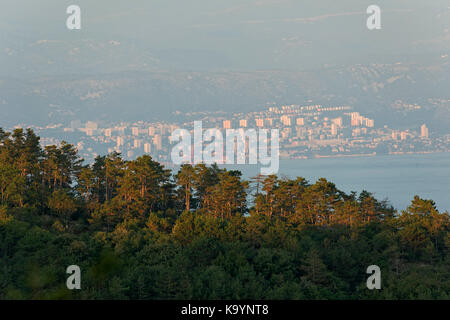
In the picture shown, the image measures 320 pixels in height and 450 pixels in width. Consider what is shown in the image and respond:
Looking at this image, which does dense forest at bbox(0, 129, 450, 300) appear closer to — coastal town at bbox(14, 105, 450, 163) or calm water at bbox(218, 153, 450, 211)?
calm water at bbox(218, 153, 450, 211)

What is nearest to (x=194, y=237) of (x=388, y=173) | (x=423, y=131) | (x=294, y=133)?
(x=388, y=173)

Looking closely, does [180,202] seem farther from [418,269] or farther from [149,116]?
[149,116]

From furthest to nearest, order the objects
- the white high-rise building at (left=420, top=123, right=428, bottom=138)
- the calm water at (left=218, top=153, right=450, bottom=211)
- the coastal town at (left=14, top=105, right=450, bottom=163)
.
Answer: the white high-rise building at (left=420, top=123, right=428, bottom=138)
the coastal town at (left=14, top=105, right=450, bottom=163)
the calm water at (left=218, top=153, right=450, bottom=211)

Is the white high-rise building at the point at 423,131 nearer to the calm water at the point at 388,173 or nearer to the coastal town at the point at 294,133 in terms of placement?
the coastal town at the point at 294,133

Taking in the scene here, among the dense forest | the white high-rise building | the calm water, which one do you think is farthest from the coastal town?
the dense forest

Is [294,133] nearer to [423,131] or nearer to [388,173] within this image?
[423,131]
